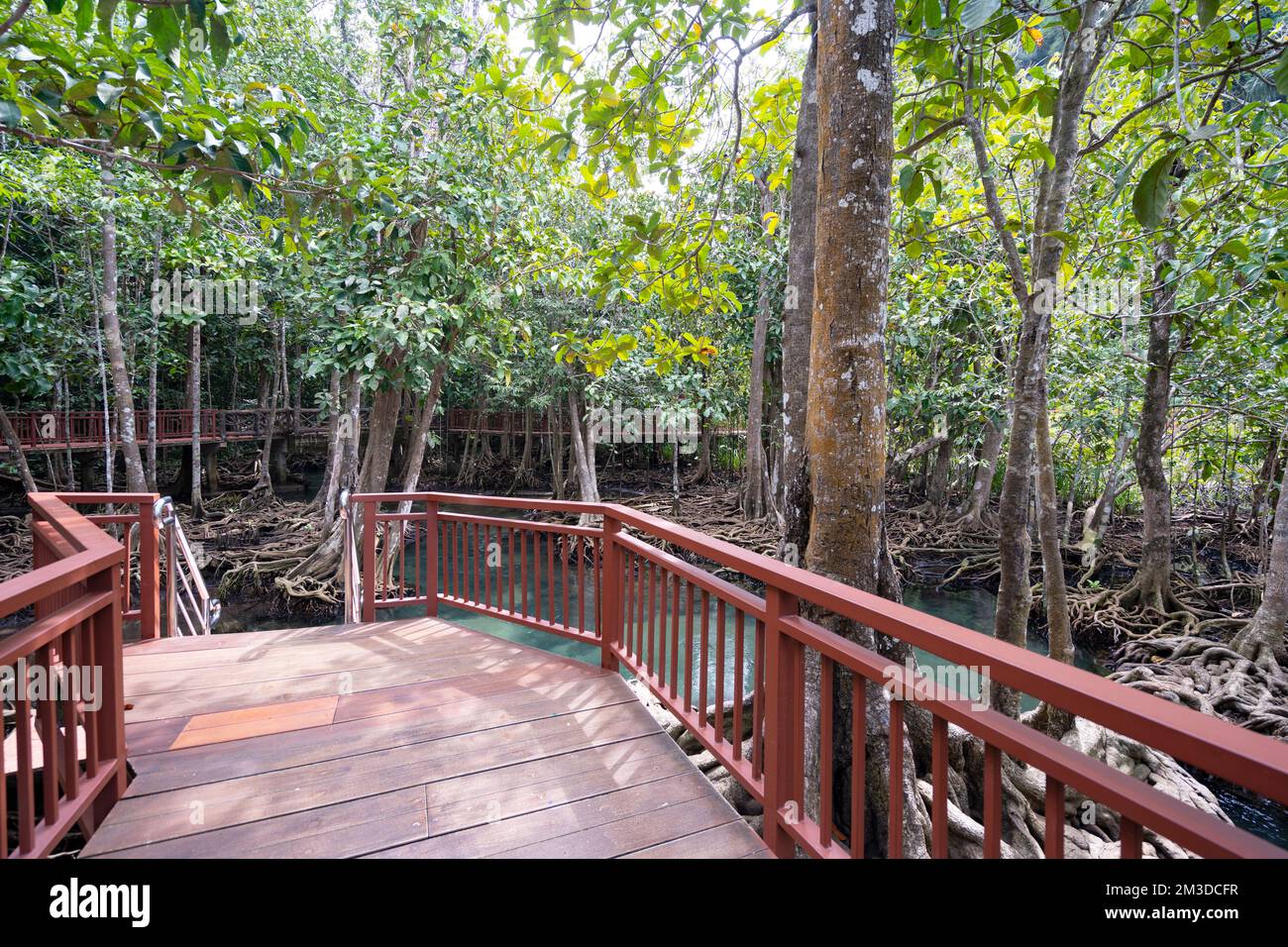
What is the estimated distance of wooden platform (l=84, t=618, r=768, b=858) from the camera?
2.04m

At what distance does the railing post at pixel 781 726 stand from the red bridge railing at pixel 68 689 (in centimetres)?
183

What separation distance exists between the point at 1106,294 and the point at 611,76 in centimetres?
698

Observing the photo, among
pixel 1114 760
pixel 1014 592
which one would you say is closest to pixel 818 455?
pixel 1014 592

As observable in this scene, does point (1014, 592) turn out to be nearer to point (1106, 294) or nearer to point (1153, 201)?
point (1153, 201)

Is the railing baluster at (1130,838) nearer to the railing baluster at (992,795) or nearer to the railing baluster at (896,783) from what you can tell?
the railing baluster at (992,795)

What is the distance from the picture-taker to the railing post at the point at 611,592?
330 centimetres

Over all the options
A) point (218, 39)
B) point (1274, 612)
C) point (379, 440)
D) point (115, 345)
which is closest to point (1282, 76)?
point (218, 39)

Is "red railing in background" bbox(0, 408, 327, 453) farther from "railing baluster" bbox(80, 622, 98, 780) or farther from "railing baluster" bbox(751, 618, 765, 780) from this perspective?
"railing baluster" bbox(751, 618, 765, 780)

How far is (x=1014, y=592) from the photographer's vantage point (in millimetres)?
4109

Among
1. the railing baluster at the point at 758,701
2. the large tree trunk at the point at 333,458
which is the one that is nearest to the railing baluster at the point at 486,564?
the railing baluster at the point at 758,701

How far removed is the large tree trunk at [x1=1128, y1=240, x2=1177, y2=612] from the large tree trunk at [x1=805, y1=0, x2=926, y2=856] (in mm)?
5156

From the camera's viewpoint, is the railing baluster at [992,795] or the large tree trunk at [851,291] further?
the large tree trunk at [851,291]

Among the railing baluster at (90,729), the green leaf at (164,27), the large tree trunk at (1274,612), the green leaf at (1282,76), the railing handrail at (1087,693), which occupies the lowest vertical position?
the large tree trunk at (1274,612)
